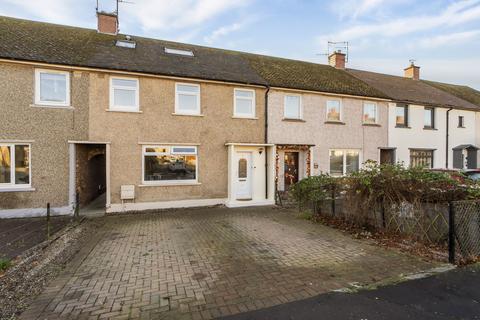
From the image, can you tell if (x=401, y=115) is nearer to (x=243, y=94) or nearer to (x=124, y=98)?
(x=243, y=94)

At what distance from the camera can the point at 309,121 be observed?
13281 millimetres

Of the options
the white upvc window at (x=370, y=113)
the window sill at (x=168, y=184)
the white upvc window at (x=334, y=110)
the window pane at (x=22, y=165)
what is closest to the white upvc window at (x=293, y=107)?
the white upvc window at (x=334, y=110)

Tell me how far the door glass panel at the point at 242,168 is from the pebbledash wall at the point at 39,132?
20.1 ft

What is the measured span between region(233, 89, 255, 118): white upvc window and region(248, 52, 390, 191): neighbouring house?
34.1 inches

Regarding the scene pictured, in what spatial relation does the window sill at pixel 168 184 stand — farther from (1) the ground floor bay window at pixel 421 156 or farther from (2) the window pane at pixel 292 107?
(1) the ground floor bay window at pixel 421 156

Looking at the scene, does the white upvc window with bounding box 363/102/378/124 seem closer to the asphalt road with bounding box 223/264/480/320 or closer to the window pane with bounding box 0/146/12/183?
the asphalt road with bounding box 223/264/480/320

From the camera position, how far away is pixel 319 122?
1347 centimetres

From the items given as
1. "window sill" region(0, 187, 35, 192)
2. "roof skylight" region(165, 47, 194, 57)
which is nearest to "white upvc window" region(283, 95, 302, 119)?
"roof skylight" region(165, 47, 194, 57)

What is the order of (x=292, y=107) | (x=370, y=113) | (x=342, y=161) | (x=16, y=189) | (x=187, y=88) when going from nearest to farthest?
(x=16, y=189) < (x=187, y=88) < (x=292, y=107) < (x=342, y=161) < (x=370, y=113)

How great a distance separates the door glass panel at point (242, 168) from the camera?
11.9 metres

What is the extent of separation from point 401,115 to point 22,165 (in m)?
18.6

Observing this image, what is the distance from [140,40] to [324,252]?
1343 centimetres

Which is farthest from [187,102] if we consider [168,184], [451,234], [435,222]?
[451,234]

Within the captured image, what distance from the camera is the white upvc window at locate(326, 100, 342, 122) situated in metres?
13.8
